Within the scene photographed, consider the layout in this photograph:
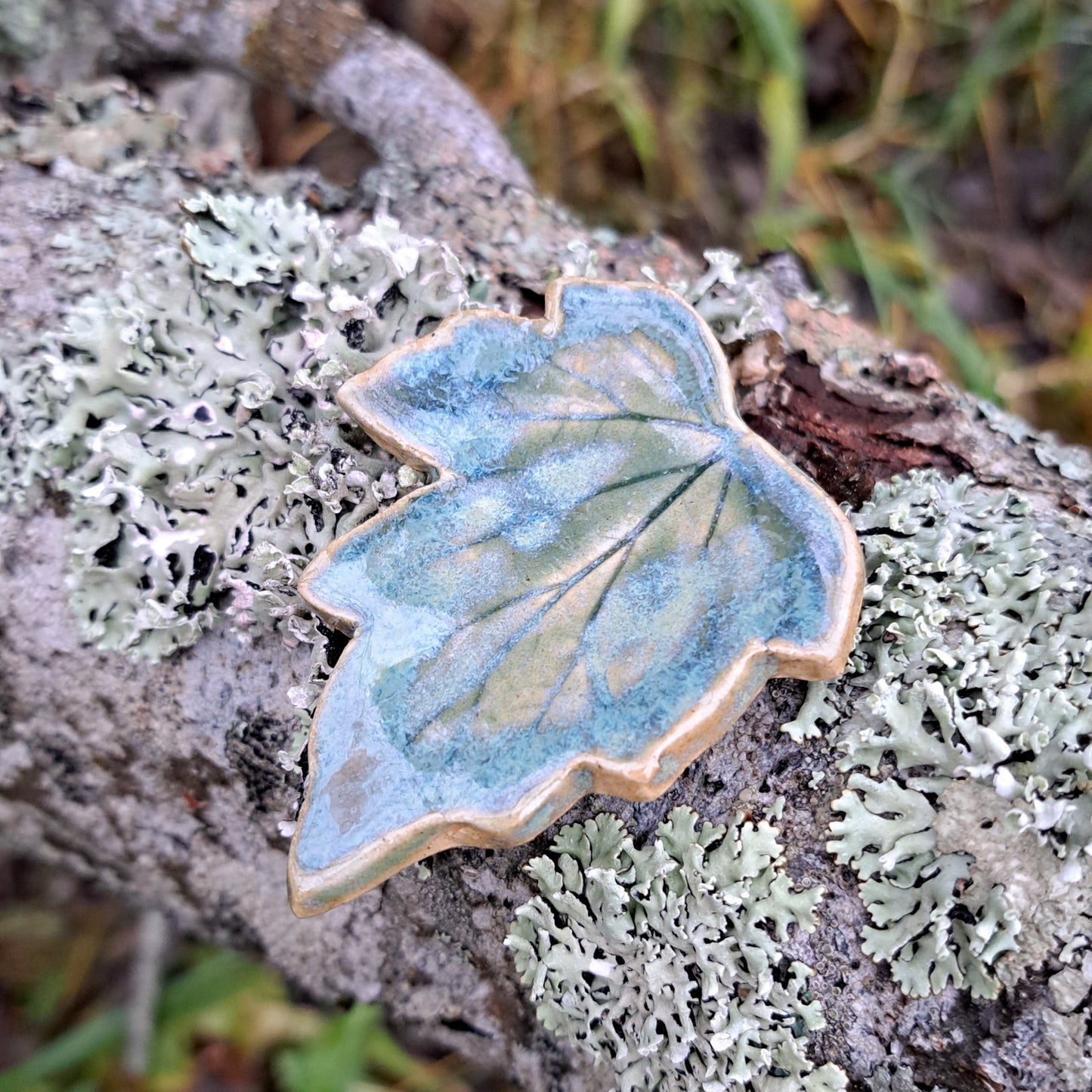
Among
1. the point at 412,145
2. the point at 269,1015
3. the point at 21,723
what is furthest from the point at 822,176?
the point at 269,1015

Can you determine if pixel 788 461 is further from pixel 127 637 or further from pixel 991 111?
pixel 991 111

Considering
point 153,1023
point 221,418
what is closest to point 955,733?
point 221,418

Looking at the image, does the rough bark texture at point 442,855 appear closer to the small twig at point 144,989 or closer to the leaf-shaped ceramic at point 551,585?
the leaf-shaped ceramic at point 551,585

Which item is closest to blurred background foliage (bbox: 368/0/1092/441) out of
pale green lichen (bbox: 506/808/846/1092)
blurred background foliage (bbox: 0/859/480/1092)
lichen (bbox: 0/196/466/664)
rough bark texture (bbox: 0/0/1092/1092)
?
rough bark texture (bbox: 0/0/1092/1092)

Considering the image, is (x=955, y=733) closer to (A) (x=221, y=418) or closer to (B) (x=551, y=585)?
(B) (x=551, y=585)

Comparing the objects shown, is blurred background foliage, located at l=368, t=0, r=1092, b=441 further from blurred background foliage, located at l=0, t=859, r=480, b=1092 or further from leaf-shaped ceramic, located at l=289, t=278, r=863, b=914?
blurred background foliage, located at l=0, t=859, r=480, b=1092

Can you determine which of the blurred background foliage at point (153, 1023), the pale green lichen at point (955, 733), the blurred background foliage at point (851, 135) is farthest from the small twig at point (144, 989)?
the blurred background foliage at point (851, 135)
